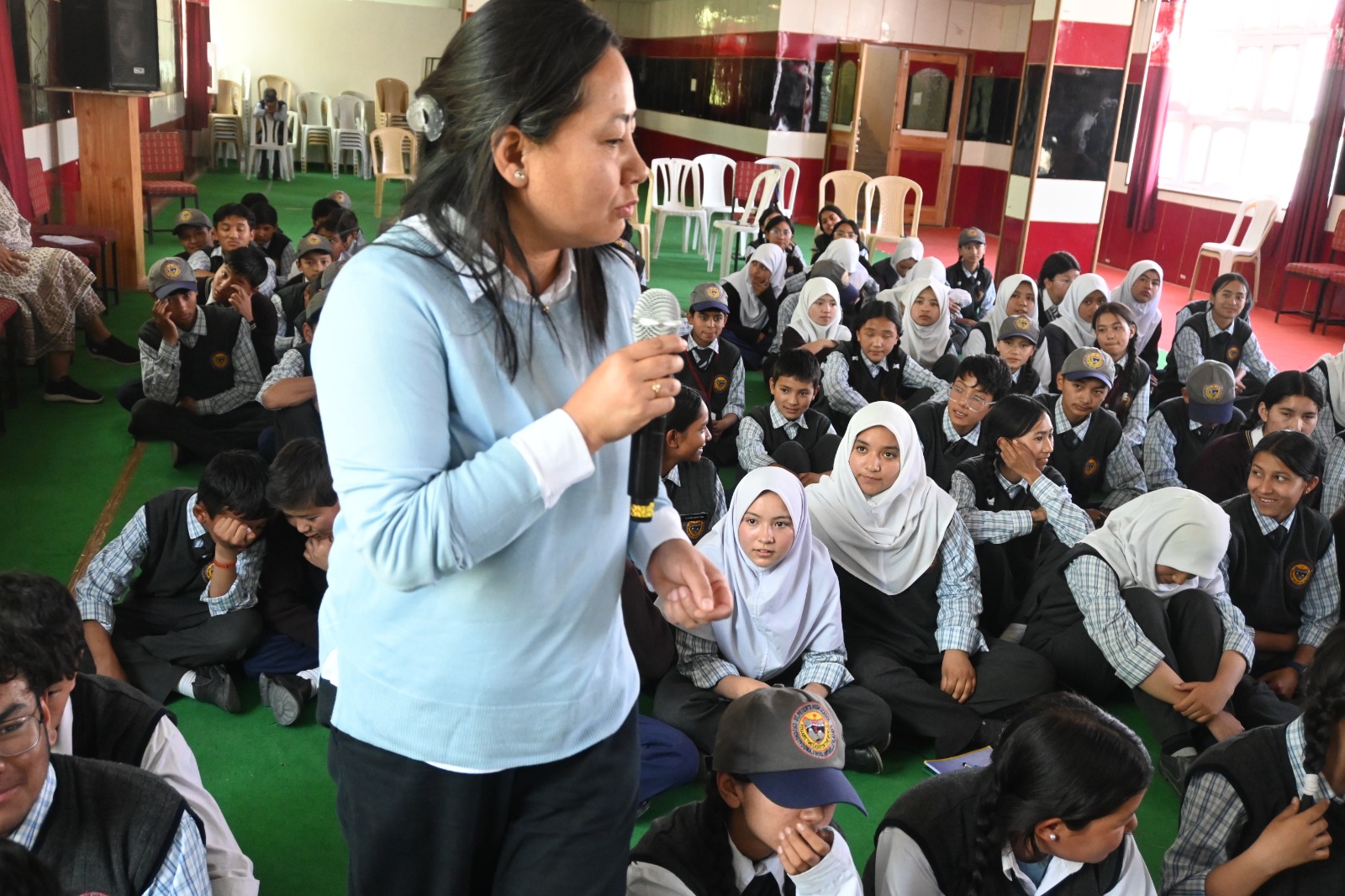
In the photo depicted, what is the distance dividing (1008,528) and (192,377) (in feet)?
9.88

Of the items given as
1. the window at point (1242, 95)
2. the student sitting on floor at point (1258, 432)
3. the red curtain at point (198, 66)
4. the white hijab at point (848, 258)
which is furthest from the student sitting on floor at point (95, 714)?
the red curtain at point (198, 66)

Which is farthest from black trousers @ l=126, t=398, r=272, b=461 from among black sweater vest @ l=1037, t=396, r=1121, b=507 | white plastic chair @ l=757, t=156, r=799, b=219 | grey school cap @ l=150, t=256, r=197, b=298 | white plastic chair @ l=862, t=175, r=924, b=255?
white plastic chair @ l=862, t=175, r=924, b=255

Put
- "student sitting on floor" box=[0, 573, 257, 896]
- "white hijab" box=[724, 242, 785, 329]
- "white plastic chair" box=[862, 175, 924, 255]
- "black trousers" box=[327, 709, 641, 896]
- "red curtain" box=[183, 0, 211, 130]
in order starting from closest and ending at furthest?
"black trousers" box=[327, 709, 641, 896], "student sitting on floor" box=[0, 573, 257, 896], "white hijab" box=[724, 242, 785, 329], "white plastic chair" box=[862, 175, 924, 255], "red curtain" box=[183, 0, 211, 130]

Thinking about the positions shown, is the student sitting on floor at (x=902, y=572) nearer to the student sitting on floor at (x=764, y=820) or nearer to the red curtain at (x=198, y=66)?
the student sitting on floor at (x=764, y=820)

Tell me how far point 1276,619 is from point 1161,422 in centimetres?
140

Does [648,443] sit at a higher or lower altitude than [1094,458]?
higher

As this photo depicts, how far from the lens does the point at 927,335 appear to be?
5336 millimetres

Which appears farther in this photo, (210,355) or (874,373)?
(874,373)

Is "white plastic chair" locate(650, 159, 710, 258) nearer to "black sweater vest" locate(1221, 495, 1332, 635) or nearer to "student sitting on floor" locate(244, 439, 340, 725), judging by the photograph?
"black sweater vest" locate(1221, 495, 1332, 635)

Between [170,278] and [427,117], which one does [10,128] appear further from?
[427,117]

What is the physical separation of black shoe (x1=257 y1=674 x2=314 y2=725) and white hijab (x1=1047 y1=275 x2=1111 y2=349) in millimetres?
3985

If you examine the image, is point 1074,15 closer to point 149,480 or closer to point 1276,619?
point 1276,619

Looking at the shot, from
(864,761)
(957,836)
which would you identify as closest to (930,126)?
(864,761)

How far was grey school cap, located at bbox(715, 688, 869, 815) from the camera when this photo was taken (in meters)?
1.56
